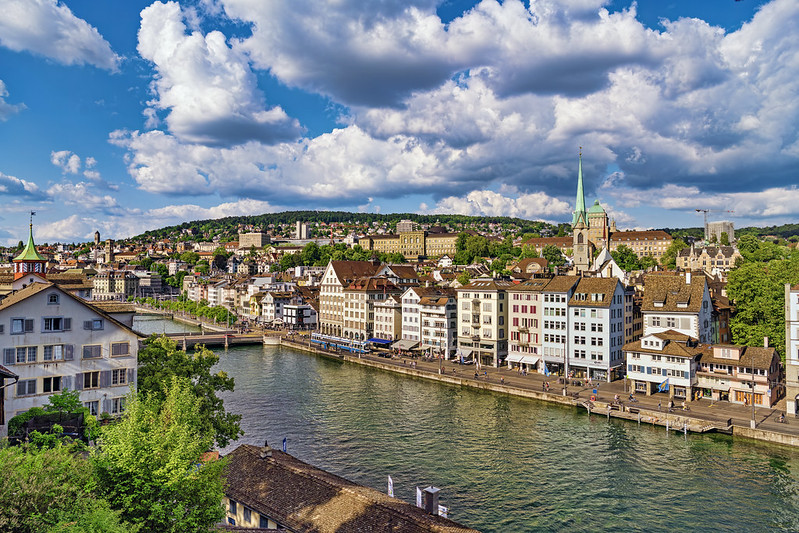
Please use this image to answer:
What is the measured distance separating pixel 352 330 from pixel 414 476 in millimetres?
71188

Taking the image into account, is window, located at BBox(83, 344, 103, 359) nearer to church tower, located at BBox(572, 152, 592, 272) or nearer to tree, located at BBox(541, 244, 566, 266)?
church tower, located at BBox(572, 152, 592, 272)

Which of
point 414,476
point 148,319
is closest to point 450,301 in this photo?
point 414,476

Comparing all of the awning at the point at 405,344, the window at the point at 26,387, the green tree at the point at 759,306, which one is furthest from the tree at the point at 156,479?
the awning at the point at 405,344

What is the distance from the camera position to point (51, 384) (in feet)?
102

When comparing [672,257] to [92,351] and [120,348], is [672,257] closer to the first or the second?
[120,348]

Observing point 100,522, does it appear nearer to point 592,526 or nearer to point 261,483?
point 261,483

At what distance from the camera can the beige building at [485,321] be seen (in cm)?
7694

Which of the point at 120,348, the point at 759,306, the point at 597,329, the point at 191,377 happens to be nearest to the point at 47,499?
the point at 120,348

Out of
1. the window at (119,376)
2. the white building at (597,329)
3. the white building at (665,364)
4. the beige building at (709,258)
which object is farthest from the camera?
the beige building at (709,258)

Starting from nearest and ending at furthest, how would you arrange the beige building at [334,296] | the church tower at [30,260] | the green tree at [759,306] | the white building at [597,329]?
1. the church tower at [30,260]
2. the green tree at [759,306]
3. the white building at [597,329]
4. the beige building at [334,296]

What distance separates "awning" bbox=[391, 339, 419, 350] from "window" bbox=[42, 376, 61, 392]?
62466 mm

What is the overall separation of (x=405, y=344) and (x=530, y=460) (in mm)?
50650

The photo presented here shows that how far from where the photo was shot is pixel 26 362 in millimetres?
30547

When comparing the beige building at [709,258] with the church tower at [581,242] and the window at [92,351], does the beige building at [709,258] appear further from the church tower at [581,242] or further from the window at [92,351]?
the window at [92,351]
